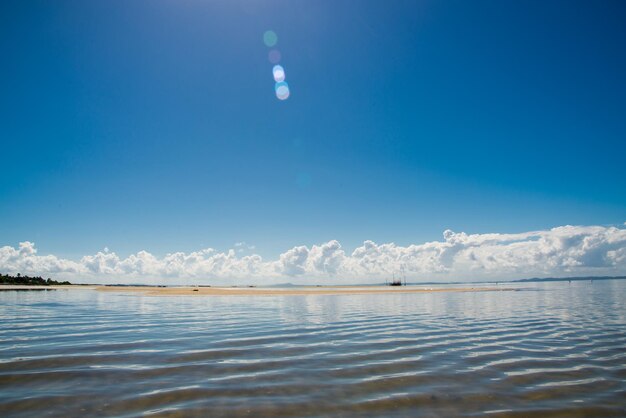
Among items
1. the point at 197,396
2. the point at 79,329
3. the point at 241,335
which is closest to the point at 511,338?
the point at 241,335

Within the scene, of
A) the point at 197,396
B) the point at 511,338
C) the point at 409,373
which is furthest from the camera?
the point at 511,338

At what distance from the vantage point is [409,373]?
10672mm

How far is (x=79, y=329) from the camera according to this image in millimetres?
20031

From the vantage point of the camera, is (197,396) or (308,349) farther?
(308,349)

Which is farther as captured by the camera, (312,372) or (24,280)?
(24,280)


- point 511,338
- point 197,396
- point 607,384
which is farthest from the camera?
point 511,338

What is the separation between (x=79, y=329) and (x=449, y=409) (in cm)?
2037

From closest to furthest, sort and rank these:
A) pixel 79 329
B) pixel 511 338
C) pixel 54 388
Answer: pixel 54 388 < pixel 511 338 < pixel 79 329

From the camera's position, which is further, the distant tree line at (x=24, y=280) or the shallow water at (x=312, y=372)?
the distant tree line at (x=24, y=280)

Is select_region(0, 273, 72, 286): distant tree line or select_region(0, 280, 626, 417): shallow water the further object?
select_region(0, 273, 72, 286): distant tree line

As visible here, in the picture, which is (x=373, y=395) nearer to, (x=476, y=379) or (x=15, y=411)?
(x=476, y=379)

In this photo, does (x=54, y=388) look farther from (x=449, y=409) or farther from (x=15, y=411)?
(x=449, y=409)

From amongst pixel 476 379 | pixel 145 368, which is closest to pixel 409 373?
pixel 476 379

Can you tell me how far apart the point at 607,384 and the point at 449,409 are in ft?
17.8
